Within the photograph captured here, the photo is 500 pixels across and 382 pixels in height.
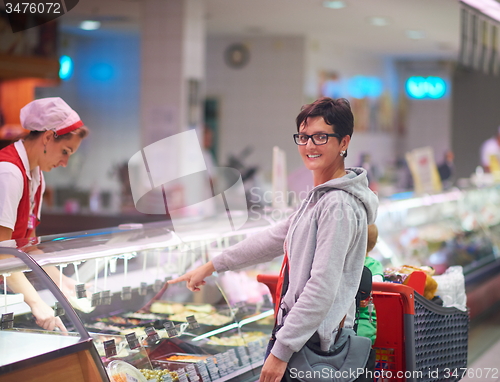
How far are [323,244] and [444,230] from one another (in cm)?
410

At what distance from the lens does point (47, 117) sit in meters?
2.45

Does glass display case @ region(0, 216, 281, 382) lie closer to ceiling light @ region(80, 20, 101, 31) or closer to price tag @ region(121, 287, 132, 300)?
price tag @ region(121, 287, 132, 300)

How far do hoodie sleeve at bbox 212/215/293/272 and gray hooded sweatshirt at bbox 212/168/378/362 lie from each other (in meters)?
0.23

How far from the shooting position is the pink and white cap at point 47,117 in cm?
245

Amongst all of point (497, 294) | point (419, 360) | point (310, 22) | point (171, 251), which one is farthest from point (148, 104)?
point (419, 360)

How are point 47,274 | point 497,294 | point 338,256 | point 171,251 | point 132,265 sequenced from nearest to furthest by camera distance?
point 338,256 < point 47,274 < point 132,265 < point 171,251 < point 497,294

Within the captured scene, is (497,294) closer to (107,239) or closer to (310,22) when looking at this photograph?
(107,239)

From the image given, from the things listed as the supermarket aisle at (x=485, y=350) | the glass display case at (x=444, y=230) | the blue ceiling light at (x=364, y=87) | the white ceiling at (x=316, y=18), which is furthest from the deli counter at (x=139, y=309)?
the blue ceiling light at (x=364, y=87)

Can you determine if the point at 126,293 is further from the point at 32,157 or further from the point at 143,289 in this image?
the point at 32,157

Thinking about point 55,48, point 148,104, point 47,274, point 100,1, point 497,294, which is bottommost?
point 497,294

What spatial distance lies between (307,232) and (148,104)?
655 centimetres

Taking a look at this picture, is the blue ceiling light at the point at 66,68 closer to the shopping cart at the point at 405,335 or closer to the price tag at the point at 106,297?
the price tag at the point at 106,297

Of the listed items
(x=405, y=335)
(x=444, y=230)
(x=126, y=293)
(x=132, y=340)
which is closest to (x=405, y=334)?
(x=405, y=335)

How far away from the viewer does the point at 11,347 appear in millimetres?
1798
